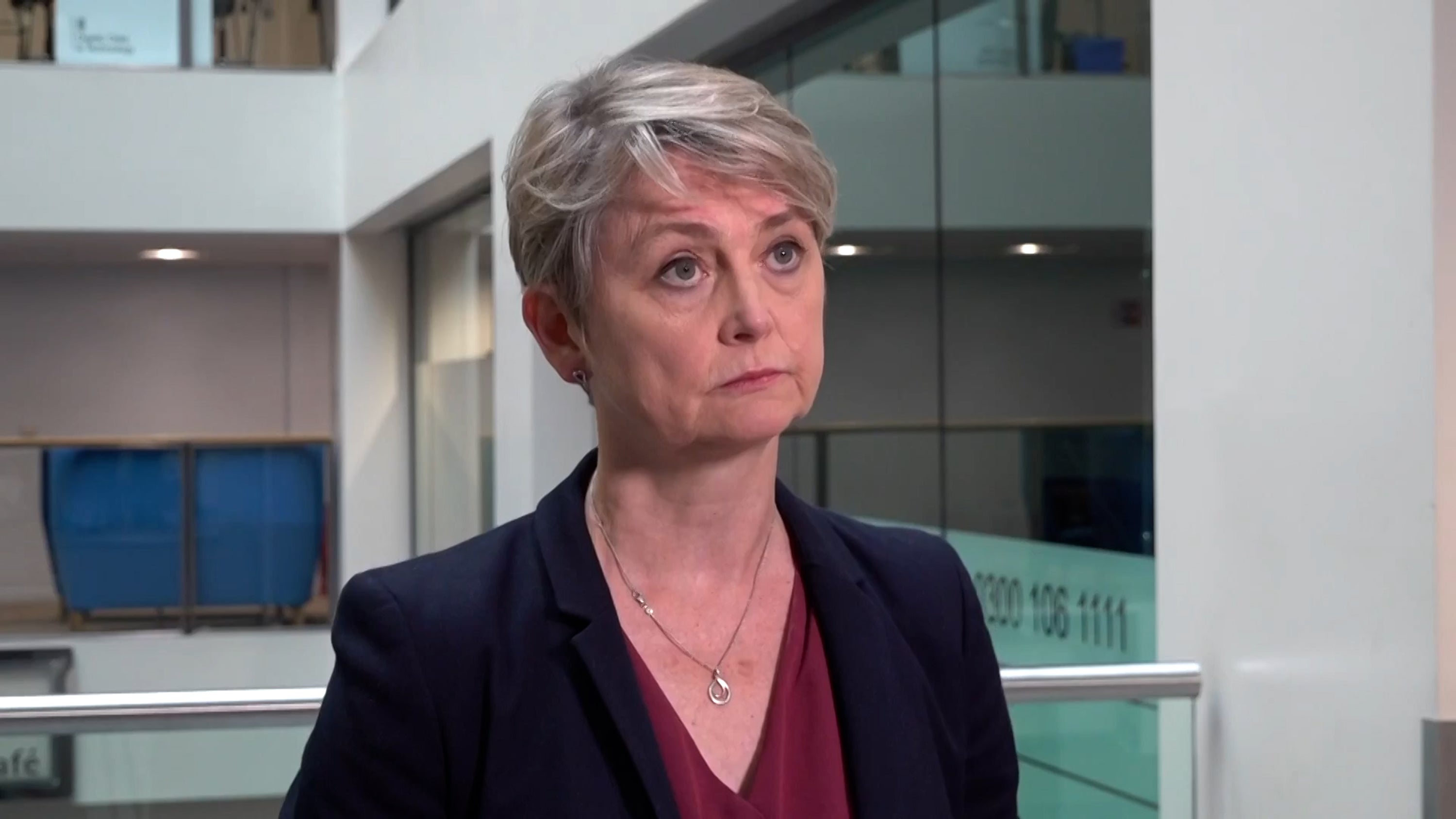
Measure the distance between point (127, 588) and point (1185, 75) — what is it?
434 inches

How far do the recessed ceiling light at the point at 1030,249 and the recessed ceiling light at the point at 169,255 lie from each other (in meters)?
10.3

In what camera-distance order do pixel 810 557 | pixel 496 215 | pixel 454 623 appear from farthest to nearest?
pixel 496 215, pixel 810 557, pixel 454 623

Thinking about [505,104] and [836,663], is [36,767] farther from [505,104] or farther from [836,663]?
[505,104]

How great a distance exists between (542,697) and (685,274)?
0.33 metres

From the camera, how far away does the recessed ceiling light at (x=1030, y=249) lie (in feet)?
15.9

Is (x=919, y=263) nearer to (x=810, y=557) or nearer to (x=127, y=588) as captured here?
(x=810, y=557)

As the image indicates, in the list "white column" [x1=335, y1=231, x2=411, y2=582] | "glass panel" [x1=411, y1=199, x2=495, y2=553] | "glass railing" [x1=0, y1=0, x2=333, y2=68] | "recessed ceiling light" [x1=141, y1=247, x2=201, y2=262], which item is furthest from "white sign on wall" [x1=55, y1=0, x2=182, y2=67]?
"glass panel" [x1=411, y1=199, x2=495, y2=553]

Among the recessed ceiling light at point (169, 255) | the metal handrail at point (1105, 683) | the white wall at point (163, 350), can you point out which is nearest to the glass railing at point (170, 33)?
the recessed ceiling light at point (169, 255)

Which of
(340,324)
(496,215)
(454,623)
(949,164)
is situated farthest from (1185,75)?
(340,324)

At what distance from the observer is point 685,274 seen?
1413 millimetres

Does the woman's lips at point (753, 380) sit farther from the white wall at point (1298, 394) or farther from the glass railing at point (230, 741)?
the glass railing at point (230, 741)

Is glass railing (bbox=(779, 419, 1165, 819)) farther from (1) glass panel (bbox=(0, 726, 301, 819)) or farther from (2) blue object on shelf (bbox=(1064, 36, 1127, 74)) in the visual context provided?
(1) glass panel (bbox=(0, 726, 301, 819))

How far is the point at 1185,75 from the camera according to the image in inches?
134

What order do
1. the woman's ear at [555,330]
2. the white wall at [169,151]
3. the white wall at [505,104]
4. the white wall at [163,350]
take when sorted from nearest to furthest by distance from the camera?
the woman's ear at [555,330] → the white wall at [505,104] → the white wall at [169,151] → the white wall at [163,350]
